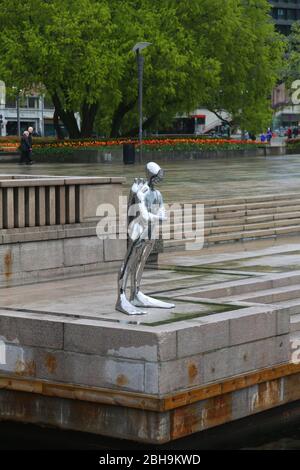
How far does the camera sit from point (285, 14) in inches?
6250

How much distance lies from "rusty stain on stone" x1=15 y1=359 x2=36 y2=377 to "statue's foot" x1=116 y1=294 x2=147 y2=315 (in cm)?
121

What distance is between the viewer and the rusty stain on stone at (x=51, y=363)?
1305 cm

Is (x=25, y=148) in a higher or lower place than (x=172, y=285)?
higher

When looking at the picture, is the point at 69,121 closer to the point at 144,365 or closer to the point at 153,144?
the point at 153,144

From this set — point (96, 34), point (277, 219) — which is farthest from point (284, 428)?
point (96, 34)

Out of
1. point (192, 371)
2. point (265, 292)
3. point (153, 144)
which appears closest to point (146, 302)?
point (192, 371)

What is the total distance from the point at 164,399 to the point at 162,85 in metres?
43.8

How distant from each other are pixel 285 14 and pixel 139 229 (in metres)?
150

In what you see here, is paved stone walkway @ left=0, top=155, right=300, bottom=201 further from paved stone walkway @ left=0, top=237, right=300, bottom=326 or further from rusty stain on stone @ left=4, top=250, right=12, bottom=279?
rusty stain on stone @ left=4, top=250, right=12, bottom=279

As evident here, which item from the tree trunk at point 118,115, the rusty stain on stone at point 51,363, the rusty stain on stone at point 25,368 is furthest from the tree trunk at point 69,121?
the rusty stain on stone at point 51,363

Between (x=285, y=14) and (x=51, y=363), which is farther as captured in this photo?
(x=285, y=14)

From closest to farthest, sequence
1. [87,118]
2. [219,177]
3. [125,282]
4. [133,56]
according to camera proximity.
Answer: [125,282] < [219,177] < [133,56] < [87,118]

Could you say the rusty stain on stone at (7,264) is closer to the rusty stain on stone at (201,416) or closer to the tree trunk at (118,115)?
the rusty stain on stone at (201,416)

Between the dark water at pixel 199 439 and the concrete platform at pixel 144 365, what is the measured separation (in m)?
0.11
